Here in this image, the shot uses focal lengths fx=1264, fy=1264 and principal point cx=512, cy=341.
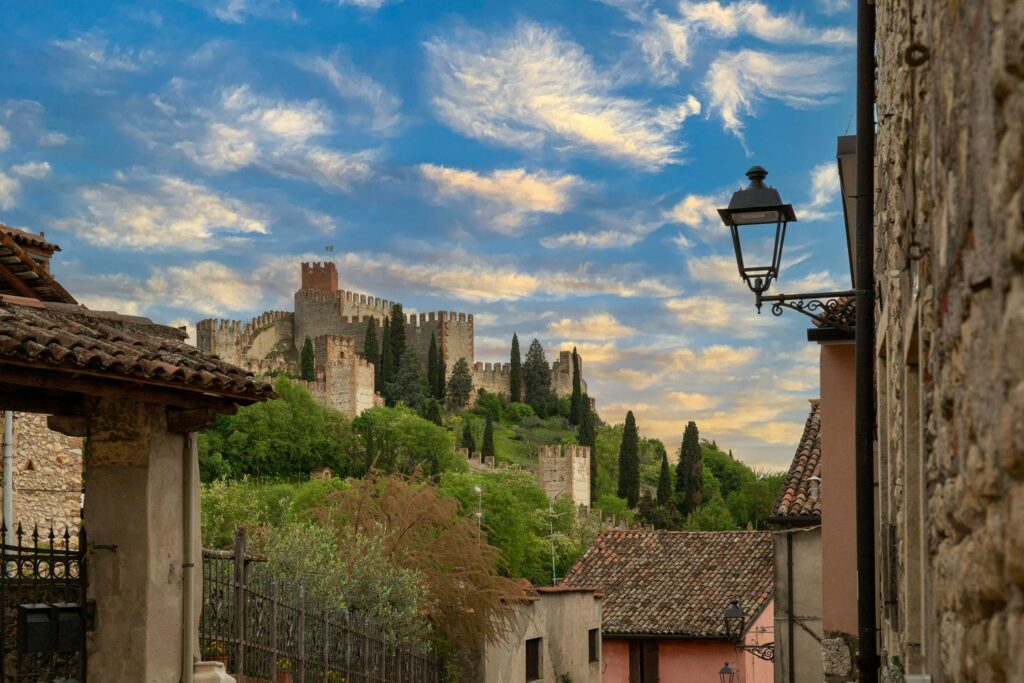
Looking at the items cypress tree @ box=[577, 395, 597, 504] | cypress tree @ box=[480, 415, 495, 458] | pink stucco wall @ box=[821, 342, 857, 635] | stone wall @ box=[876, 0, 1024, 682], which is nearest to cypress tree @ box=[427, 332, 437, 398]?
cypress tree @ box=[480, 415, 495, 458]

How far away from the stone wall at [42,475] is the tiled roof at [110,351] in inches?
436

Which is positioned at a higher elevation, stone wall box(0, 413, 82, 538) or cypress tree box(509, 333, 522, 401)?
cypress tree box(509, 333, 522, 401)

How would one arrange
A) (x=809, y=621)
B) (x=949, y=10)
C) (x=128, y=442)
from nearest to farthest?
(x=949, y=10) → (x=128, y=442) → (x=809, y=621)

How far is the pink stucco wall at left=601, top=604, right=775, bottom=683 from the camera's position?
2619 cm

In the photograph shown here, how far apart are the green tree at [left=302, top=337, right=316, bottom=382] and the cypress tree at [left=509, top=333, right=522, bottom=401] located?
58.2 ft

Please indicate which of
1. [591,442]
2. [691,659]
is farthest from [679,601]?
[591,442]

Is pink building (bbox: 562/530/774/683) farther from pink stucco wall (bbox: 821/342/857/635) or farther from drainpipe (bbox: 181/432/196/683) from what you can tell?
drainpipe (bbox: 181/432/196/683)

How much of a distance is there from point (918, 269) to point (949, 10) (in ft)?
4.69

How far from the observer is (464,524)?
1833 cm

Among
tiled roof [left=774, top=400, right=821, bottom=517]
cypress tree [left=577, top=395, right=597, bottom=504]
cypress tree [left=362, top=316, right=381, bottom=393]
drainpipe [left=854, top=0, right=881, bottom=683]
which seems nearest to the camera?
drainpipe [left=854, top=0, right=881, bottom=683]

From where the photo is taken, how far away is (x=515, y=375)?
Answer: 10625 cm

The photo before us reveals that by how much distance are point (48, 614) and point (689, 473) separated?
74.5 meters

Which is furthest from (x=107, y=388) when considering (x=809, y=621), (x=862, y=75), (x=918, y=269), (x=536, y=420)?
(x=536, y=420)

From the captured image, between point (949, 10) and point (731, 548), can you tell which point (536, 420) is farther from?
point (949, 10)
